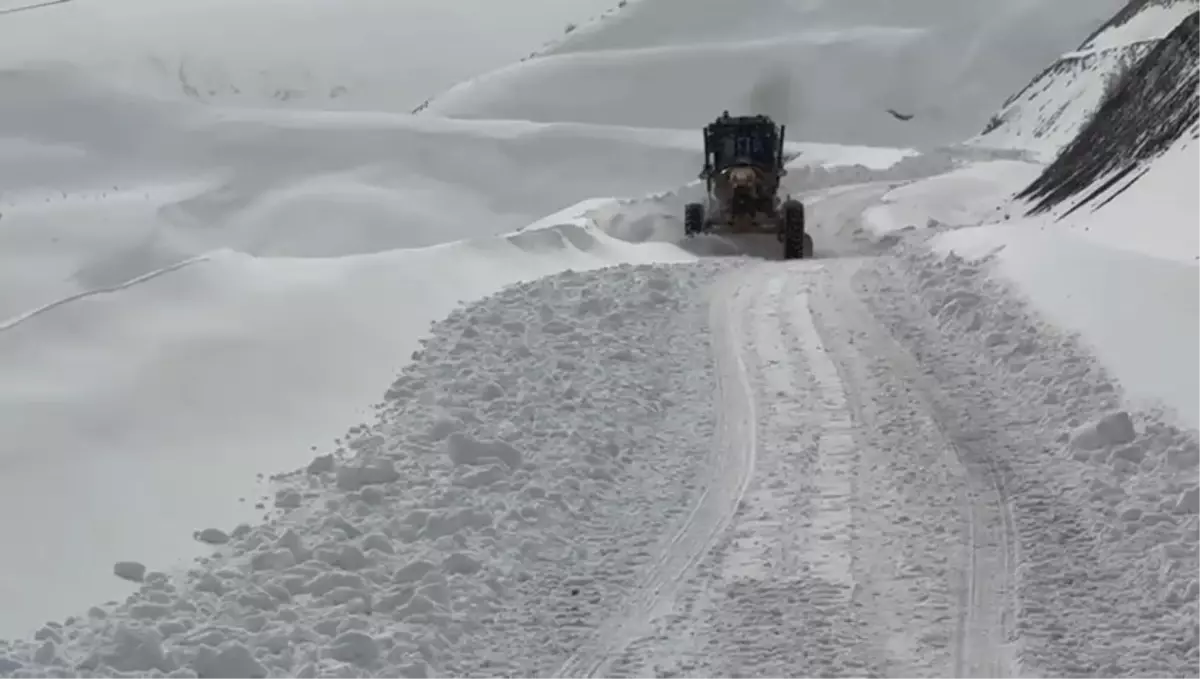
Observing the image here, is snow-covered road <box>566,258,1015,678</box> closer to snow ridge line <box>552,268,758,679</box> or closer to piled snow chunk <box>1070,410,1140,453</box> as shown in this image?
snow ridge line <box>552,268,758,679</box>

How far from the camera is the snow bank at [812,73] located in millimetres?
61344

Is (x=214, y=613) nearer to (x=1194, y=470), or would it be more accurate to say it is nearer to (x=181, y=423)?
(x=181, y=423)

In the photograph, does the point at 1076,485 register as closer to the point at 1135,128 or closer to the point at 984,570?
the point at 984,570

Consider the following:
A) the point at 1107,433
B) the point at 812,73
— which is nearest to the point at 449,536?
the point at 1107,433

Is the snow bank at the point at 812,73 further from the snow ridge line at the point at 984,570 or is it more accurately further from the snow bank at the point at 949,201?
the snow ridge line at the point at 984,570

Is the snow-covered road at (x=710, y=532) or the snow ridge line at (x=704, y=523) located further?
the snow ridge line at (x=704, y=523)

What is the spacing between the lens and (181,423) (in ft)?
26.5

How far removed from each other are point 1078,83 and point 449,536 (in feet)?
144

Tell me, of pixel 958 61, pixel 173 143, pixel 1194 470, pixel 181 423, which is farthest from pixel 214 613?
pixel 958 61

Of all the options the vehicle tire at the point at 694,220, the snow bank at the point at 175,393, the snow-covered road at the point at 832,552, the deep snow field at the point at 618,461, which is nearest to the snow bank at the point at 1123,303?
the deep snow field at the point at 618,461

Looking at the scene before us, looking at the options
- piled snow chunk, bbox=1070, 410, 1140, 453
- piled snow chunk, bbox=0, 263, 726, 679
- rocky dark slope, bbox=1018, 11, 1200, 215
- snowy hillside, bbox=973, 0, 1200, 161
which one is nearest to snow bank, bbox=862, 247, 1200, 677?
piled snow chunk, bbox=1070, 410, 1140, 453

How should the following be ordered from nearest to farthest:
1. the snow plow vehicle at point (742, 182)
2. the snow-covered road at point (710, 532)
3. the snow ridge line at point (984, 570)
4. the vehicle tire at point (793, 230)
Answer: the snow ridge line at point (984, 570) → the snow-covered road at point (710, 532) → the vehicle tire at point (793, 230) → the snow plow vehicle at point (742, 182)

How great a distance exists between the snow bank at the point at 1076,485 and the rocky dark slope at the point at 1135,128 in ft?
15.0

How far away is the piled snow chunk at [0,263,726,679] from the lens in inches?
214
